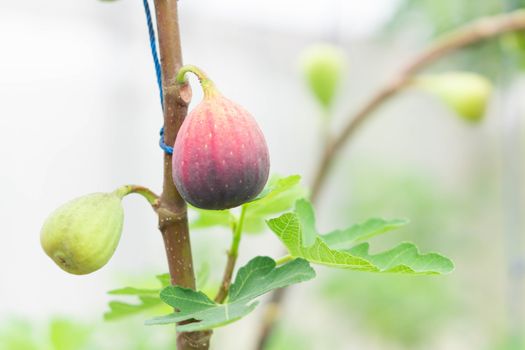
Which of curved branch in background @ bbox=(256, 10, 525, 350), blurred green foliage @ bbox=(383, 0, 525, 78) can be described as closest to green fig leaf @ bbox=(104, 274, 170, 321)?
curved branch in background @ bbox=(256, 10, 525, 350)

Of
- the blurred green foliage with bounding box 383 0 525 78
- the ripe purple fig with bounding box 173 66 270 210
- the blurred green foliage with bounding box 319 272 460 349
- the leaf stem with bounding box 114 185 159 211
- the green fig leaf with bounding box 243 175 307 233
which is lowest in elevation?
the blurred green foliage with bounding box 319 272 460 349

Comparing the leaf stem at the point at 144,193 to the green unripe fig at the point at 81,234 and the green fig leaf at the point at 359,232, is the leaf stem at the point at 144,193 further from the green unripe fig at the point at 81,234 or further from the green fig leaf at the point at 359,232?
the green fig leaf at the point at 359,232

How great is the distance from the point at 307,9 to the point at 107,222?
3444 millimetres

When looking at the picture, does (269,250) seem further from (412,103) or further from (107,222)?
(107,222)

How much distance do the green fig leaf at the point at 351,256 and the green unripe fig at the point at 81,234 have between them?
92mm

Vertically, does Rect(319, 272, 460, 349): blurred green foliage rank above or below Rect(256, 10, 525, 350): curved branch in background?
below

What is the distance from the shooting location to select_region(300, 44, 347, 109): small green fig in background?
1162 mm

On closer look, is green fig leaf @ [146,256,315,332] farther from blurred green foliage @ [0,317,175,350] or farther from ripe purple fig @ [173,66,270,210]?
blurred green foliage @ [0,317,175,350]

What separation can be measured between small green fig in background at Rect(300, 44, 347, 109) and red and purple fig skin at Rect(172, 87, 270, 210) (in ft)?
2.69

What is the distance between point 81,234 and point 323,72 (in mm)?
827

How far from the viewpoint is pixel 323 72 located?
3.80ft

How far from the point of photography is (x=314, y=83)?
1180 mm

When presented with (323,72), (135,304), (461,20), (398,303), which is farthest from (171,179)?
(398,303)

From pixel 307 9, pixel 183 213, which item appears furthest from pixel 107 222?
pixel 307 9
